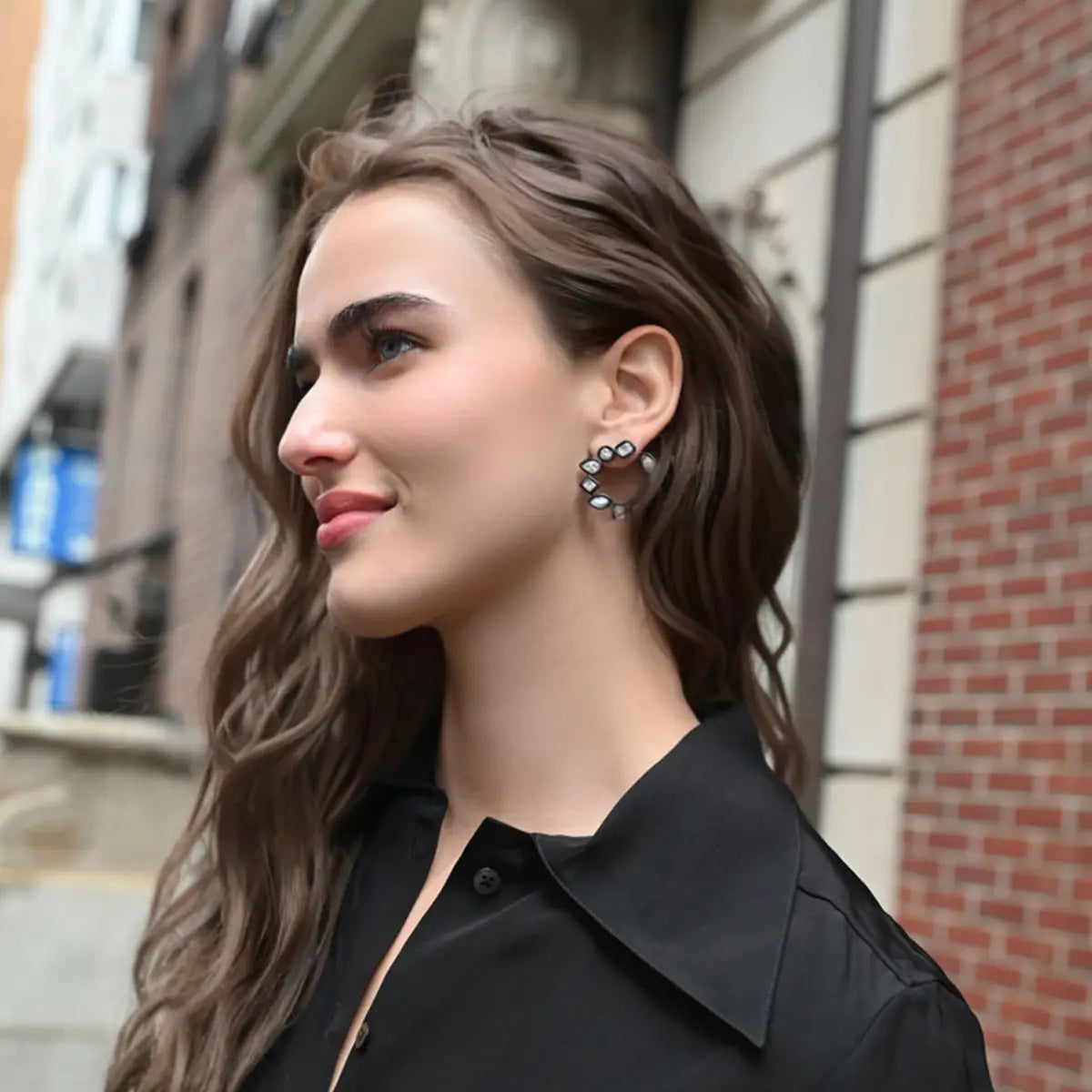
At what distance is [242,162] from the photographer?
30.7 ft

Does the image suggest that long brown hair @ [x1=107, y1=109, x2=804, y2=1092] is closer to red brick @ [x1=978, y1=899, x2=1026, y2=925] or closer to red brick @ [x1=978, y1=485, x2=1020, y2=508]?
red brick @ [x1=978, y1=899, x2=1026, y2=925]

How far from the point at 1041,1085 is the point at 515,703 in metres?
2.18

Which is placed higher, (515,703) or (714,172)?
(714,172)

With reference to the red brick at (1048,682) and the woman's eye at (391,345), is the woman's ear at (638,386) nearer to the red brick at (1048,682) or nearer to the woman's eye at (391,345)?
the woman's eye at (391,345)

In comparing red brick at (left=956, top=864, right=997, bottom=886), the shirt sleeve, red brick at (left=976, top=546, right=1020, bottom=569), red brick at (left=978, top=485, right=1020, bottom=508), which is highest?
red brick at (left=978, top=485, right=1020, bottom=508)

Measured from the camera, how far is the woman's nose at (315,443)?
1.46m

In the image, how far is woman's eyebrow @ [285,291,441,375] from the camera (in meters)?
1.46

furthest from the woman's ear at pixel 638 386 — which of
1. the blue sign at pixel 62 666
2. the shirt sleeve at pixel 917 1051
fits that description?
the blue sign at pixel 62 666

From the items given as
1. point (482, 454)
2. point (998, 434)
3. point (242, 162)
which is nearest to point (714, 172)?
point (998, 434)

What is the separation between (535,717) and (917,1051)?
52 centimetres

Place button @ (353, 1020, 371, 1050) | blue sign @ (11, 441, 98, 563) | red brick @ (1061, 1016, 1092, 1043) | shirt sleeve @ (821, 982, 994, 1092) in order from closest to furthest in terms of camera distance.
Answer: shirt sleeve @ (821, 982, 994, 1092)
button @ (353, 1020, 371, 1050)
red brick @ (1061, 1016, 1092, 1043)
blue sign @ (11, 441, 98, 563)

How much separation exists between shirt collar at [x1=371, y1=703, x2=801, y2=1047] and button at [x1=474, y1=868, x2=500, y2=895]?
71 millimetres

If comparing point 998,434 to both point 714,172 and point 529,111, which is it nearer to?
point 714,172

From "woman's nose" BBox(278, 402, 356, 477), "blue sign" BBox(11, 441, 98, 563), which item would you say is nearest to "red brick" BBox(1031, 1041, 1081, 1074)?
"woman's nose" BBox(278, 402, 356, 477)
